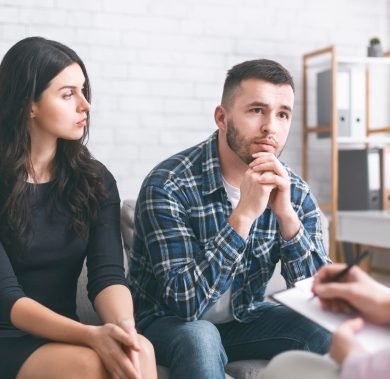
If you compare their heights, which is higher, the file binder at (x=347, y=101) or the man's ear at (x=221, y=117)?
the file binder at (x=347, y=101)

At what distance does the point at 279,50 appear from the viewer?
3664mm

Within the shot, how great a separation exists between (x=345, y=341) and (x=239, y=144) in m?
0.97

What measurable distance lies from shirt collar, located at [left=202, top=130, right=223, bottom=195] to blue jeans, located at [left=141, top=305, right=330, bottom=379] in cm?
34

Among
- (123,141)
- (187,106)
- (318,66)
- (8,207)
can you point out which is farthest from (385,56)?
(8,207)

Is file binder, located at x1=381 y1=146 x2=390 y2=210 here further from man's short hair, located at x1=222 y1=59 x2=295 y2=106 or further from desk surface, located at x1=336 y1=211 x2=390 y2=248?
man's short hair, located at x1=222 y1=59 x2=295 y2=106

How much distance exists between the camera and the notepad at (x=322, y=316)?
2.75 ft

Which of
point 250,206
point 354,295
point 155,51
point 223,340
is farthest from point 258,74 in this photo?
point 155,51

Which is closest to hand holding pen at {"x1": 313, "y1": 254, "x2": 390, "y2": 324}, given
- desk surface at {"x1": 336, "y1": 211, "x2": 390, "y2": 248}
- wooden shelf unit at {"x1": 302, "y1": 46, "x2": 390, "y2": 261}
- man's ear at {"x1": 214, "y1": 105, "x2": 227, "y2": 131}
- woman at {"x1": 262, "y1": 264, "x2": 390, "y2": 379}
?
woman at {"x1": 262, "y1": 264, "x2": 390, "y2": 379}

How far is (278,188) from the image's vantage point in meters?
1.64

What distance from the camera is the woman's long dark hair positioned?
1.63m

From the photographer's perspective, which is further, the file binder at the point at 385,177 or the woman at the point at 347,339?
the file binder at the point at 385,177

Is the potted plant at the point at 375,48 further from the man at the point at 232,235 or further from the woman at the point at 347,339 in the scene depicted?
the woman at the point at 347,339

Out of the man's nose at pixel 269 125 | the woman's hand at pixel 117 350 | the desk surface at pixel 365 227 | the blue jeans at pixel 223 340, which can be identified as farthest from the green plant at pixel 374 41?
the woman's hand at pixel 117 350

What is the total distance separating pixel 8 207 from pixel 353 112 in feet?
7.71
